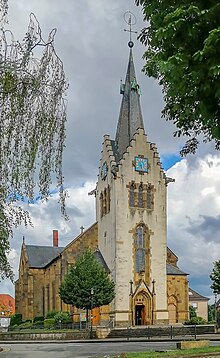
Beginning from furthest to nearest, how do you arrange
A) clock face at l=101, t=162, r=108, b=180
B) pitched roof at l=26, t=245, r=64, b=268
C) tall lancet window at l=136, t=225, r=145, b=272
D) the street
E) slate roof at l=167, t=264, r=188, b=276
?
pitched roof at l=26, t=245, r=64, b=268 → slate roof at l=167, t=264, r=188, b=276 → clock face at l=101, t=162, r=108, b=180 → tall lancet window at l=136, t=225, r=145, b=272 → the street

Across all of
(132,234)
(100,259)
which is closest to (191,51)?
(132,234)

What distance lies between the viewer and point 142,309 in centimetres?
5794

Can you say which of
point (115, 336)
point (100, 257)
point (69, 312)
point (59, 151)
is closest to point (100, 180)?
point (100, 257)

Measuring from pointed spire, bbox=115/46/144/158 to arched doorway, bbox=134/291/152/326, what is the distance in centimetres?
1561

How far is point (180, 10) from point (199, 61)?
725 mm

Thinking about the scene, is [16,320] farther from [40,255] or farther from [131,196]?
[131,196]

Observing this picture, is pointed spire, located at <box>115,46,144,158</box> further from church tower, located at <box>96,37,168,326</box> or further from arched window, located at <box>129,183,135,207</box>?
arched window, located at <box>129,183,135,207</box>

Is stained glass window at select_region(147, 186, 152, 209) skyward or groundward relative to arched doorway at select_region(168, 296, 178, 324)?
skyward

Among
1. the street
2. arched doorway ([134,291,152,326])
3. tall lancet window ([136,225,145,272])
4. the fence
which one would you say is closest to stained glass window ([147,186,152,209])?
tall lancet window ([136,225,145,272])

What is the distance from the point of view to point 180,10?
7.61 metres

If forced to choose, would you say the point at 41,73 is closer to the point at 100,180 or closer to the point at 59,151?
the point at 59,151

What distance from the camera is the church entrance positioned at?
5750 centimetres

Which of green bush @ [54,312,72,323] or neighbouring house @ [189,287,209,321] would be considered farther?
neighbouring house @ [189,287,209,321]

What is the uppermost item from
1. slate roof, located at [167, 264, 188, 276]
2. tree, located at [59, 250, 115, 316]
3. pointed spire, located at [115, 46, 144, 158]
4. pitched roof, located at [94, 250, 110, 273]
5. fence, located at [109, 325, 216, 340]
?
pointed spire, located at [115, 46, 144, 158]
